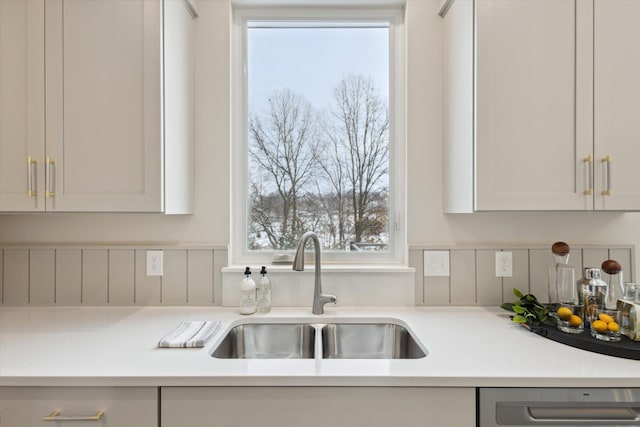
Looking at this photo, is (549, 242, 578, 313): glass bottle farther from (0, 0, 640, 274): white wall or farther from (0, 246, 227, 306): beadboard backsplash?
(0, 246, 227, 306): beadboard backsplash

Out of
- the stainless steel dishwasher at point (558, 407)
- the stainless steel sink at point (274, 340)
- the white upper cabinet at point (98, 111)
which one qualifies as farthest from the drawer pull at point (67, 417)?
the stainless steel dishwasher at point (558, 407)

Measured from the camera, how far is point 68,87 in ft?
4.43

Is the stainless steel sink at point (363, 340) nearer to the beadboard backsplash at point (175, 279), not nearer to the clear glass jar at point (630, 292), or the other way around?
the beadboard backsplash at point (175, 279)

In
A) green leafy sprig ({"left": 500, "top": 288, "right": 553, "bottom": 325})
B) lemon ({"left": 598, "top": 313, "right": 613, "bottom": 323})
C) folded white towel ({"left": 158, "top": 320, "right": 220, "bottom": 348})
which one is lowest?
folded white towel ({"left": 158, "top": 320, "right": 220, "bottom": 348})

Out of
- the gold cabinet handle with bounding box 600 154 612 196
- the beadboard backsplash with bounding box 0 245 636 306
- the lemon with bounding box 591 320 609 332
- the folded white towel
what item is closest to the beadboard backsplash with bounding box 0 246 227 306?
the beadboard backsplash with bounding box 0 245 636 306

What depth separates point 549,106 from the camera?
134cm

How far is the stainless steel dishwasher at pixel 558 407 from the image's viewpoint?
1.00 metres

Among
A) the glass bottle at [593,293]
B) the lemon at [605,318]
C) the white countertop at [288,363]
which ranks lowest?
the white countertop at [288,363]

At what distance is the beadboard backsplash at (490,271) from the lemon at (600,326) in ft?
1.50

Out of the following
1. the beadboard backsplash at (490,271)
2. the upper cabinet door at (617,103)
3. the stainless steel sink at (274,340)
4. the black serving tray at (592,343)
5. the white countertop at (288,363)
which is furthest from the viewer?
the beadboard backsplash at (490,271)

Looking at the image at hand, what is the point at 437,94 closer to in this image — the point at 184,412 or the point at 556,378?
the point at 556,378

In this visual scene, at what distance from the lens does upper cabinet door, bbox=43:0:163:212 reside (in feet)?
4.43

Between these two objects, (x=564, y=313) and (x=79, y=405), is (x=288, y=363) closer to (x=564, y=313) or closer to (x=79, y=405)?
(x=79, y=405)

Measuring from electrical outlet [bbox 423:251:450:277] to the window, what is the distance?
194 millimetres
